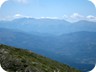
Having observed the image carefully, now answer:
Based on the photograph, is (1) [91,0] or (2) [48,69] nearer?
(1) [91,0]

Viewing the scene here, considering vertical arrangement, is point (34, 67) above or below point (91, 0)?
below

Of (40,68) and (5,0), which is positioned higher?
(5,0)

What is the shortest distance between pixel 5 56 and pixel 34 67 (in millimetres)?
1079

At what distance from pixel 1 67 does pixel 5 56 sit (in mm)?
733

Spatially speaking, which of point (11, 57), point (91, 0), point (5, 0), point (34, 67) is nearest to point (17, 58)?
point (11, 57)

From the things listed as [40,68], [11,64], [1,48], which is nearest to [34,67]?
[40,68]

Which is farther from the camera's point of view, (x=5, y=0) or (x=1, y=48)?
(x=1, y=48)

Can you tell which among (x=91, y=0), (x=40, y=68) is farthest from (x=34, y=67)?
(x=91, y=0)

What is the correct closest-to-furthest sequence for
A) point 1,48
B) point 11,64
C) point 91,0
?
point 91,0 < point 11,64 < point 1,48

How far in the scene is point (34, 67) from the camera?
7.13m

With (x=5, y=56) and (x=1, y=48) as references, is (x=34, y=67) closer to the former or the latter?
(x=5, y=56)

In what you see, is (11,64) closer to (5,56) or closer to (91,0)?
(5,56)

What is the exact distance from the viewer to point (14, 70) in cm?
700

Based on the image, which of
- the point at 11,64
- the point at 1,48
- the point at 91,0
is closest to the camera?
the point at 91,0
